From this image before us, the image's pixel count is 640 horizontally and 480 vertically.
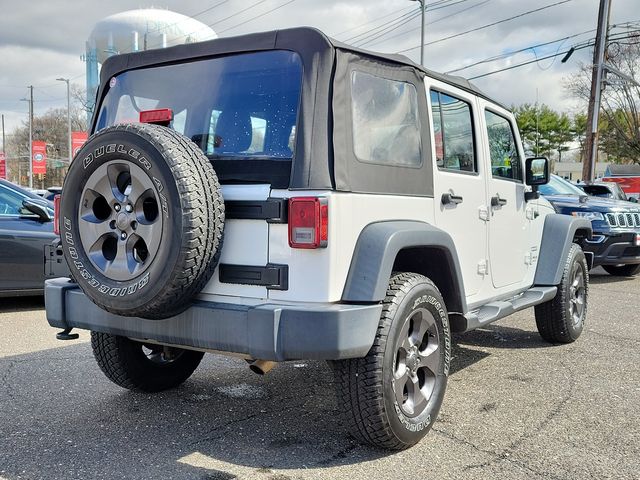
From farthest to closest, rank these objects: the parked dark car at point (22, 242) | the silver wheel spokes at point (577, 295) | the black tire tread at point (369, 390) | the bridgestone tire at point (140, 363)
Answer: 1. the parked dark car at point (22, 242)
2. the silver wheel spokes at point (577, 295)
3. the bridgestone tire at point (140, 363)
4. the black tire tread at point (369, 390)

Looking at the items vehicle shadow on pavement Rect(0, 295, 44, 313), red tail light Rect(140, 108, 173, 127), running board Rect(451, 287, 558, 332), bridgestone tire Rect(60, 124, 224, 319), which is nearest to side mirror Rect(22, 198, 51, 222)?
vehicle shadow on pavement Rect(0, 295, 44, 313)

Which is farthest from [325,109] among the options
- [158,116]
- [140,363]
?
[140,363]

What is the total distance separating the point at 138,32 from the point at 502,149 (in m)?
46.1

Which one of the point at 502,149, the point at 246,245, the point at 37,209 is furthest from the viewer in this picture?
the point at 37,209

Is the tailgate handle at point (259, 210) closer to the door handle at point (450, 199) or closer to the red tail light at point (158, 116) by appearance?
the red tail light at point (158, 116)

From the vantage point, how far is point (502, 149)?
193 inches

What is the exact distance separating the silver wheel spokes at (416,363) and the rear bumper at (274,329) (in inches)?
15.2

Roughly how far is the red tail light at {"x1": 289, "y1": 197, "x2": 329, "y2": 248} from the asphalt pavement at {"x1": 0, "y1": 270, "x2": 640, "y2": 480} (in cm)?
112

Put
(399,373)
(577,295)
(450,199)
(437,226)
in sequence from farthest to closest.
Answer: (577,295)
(450,199)
(437,226)
(399,373)

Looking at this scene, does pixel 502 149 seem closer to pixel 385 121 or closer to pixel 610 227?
pixel 385 121

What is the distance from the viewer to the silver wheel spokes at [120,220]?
116 inches

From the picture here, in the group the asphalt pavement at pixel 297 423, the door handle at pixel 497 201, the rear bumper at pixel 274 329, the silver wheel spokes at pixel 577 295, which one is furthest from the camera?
the silver wheel spokes at pixel 577 295

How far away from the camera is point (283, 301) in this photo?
299cm

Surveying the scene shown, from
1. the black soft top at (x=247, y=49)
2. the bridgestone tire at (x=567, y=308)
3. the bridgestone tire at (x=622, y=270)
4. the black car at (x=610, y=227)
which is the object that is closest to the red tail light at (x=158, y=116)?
the black soft top at (x=247, y=49)
